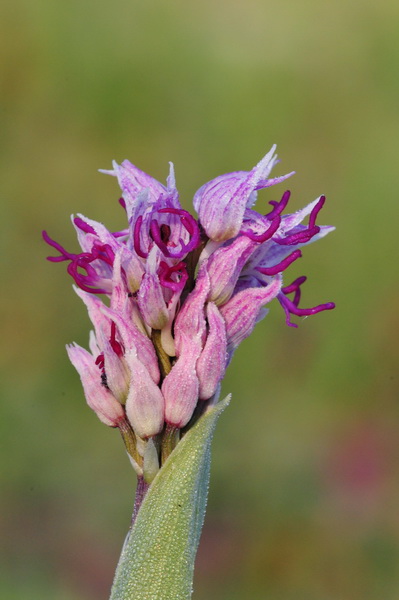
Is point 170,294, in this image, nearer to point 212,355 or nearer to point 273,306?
point 212,355

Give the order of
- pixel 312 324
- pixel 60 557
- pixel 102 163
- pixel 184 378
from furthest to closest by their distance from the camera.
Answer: pixel 102 163, pixel 312 324, pixel 60 557, pixel 184 378

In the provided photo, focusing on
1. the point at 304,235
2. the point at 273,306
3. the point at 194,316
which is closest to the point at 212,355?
the point at 194,316

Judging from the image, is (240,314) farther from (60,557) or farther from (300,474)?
(300,474)

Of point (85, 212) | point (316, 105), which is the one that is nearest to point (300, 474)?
point (85, 212)

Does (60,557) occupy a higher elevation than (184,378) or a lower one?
lower

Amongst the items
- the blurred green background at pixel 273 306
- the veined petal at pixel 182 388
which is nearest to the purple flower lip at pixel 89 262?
the veined petal at pixel 182 388

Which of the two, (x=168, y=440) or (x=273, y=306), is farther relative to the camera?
(x=273, y=306)

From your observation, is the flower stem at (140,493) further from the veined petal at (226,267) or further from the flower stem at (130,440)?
the veined petal at (226,267)

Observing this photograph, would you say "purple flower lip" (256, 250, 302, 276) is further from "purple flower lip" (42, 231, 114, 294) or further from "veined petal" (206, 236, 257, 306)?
"purple flower lip" (42, 231, 114, 294)
